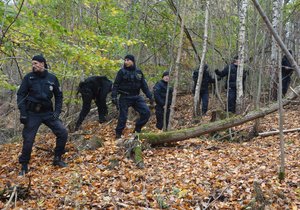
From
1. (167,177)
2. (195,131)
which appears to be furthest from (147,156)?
(195,131)

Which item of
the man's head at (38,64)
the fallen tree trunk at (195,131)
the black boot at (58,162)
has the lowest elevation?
the black boot at (58,162)

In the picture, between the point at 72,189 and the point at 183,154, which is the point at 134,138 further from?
the point at 72,189

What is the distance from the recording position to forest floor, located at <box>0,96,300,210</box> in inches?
179

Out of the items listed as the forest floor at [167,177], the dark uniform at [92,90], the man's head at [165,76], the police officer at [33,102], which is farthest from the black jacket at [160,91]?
the police officer at [33,102]

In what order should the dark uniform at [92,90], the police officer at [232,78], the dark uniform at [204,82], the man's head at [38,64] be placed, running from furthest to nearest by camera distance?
1. the dark uniform at [204,82]
2. the police officer at [232,78]
3. the dark uniform at [92,90]
4. the man's head at [38,64]

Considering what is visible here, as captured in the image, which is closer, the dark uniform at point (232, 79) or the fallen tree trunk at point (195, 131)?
the fallen tree trunk at point (195, 131)

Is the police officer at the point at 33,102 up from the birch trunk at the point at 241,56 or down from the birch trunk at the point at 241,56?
down

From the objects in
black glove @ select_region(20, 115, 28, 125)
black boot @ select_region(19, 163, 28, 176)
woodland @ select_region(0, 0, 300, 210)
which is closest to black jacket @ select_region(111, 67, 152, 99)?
woodland @ select_region(0, 0, 300, 210)

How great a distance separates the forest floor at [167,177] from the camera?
14.9ft

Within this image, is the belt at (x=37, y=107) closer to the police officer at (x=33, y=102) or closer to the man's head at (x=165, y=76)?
the police officer at (x=33, y=102)

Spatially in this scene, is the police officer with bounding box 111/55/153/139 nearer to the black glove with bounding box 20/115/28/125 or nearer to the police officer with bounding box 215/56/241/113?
the black glove with bounding box 20/115/28/125

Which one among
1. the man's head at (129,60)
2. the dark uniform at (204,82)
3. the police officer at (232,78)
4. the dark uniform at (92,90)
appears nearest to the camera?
the man's head at (129,60)

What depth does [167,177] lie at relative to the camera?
5586 mm

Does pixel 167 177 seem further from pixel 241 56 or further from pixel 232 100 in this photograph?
pixel 232 100
